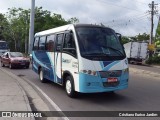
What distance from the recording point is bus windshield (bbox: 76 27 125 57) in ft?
34.1

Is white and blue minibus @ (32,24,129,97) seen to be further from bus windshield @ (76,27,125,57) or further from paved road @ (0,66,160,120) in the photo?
paved road @ (0,66,160,120)

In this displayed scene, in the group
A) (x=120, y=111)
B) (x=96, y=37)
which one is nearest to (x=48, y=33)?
(x=96, y=37)

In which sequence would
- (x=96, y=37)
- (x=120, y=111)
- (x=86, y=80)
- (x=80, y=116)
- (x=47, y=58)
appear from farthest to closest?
(x=47, y=58) → (x=96, y=37) → (x=86, y=80) → (x=120, y=111) → (x=80, y=116)

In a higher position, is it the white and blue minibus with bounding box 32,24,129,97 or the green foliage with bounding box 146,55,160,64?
the white and blue minibus with bounding box 32,24,129,97

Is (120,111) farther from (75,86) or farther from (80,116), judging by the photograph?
(75,86)

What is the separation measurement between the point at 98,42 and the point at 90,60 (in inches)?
34.4

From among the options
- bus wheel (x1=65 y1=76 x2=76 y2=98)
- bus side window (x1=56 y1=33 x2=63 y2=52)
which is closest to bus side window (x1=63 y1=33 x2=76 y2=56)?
bus side window (x1=56 y1=33 x2=63 y2=52)

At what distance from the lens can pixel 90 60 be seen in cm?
1012

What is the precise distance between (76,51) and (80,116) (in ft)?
9.27

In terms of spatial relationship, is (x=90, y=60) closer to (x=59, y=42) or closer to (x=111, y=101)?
(x=111, y=101)

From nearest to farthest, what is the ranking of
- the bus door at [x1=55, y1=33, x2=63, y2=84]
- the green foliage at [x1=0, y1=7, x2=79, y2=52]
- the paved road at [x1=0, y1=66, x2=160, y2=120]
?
the paved road at [x1=0, y1=66, x2=160, y2=120]
the bus door at [x1=55, y1=33, x2=63, y2=84]
the green foliage at [x1=0, y1=7, x2=79, y2=52]

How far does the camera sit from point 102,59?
10.2 meters

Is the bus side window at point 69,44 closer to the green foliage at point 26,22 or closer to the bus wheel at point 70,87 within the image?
the bus wheel at point 70,87

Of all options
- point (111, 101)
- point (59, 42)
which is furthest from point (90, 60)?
point (59, 42)
